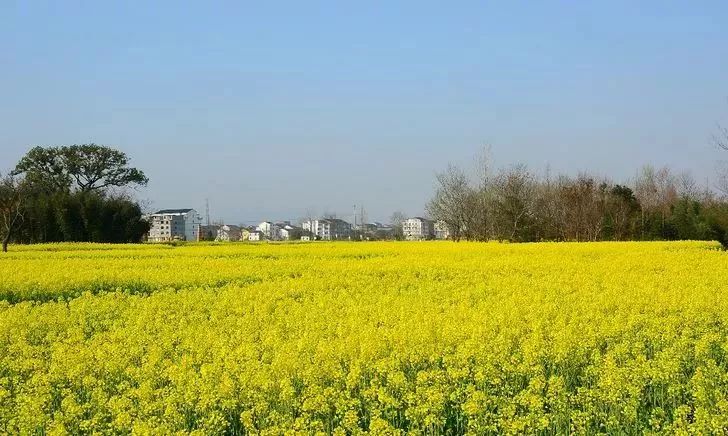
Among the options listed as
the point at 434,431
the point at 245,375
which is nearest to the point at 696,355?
the point at 434,431

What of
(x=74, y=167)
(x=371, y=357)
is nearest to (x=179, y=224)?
(x=74, y=167)

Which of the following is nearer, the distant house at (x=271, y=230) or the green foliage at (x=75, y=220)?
the green foliage at (x=75, y=220)

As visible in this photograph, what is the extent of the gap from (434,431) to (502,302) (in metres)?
6.87

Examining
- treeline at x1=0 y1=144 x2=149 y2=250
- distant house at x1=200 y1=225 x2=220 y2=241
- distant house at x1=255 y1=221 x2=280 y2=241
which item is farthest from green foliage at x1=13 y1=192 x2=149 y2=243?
distant house at x1=255 y1=221 x2=280 y2=241

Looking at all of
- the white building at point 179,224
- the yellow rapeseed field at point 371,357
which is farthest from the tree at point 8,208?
the white building at point 179,224

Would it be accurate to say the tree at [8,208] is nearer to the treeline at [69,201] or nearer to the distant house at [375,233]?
the treeline at [69,201]

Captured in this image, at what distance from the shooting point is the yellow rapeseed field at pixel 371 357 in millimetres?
5641

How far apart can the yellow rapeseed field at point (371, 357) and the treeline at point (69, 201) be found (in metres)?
29.5

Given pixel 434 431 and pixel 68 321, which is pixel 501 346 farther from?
pixel 68 321

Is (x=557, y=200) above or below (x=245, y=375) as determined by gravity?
above

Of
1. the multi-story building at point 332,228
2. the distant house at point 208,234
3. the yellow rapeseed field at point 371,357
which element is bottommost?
the yellow rapeseed field at point 371,357

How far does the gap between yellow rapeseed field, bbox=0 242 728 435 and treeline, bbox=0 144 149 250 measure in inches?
1163

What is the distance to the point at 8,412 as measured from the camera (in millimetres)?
5984

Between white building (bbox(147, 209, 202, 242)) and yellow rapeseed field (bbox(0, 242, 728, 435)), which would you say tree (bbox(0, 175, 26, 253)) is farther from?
white building (bbox(147, 209, 202, 242))
